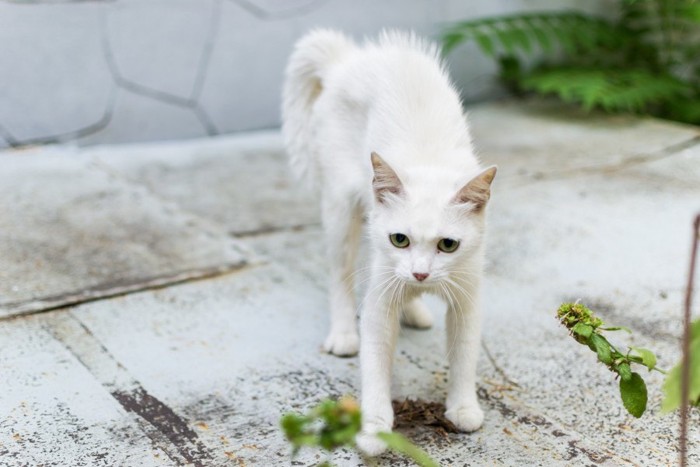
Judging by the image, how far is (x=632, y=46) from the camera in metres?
5.96

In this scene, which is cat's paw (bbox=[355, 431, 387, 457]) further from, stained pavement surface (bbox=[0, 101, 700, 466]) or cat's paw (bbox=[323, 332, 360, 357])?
cat's paw (bbox=[323, 332, 360, 357])

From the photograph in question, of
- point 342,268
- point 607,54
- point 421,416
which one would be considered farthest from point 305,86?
point 607,54

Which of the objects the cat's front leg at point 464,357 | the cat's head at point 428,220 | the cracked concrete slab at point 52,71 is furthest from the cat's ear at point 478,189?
the cracked concrete slab at point 52,71

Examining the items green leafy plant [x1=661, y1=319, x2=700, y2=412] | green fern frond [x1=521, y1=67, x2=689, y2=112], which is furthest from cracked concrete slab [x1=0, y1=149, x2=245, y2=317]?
green fern frond [x1=521, y1=67, x2=689, y2=112]

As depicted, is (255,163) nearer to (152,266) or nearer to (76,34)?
(76,34)

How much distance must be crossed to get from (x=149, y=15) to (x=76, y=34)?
1.37ft

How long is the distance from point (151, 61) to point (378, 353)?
2.96 meters

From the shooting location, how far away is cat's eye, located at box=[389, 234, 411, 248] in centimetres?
209

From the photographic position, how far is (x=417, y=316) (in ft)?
9.32

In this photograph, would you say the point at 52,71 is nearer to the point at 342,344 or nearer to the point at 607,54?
the point at 342,344

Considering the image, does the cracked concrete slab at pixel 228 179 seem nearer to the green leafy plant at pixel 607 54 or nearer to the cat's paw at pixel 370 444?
the green leafy plant at pixel 607 54

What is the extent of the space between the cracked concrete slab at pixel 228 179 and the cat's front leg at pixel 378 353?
4.69ft

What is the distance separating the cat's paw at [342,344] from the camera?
2.64 m

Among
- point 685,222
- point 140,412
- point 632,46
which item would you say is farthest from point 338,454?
point 632,46
